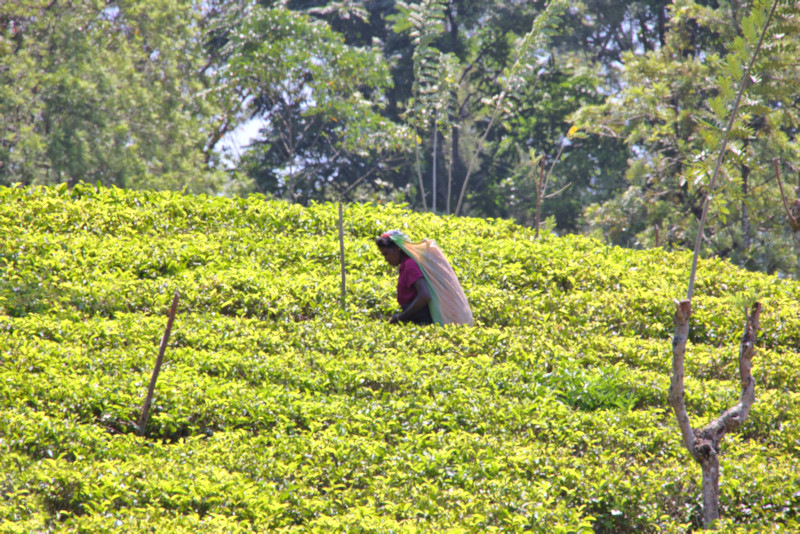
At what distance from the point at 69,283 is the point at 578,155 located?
58.4 feet

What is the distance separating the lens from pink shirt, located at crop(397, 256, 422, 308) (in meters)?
6.41

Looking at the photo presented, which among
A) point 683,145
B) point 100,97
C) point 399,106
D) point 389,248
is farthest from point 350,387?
point 399,106

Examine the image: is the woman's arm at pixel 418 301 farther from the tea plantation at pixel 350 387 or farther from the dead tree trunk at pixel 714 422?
the dead tree trunk at pixel 714 422

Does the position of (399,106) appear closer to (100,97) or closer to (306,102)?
(306,102)

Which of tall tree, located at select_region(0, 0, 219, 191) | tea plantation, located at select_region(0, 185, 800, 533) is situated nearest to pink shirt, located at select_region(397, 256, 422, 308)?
tea plantation, located at select_region(0, 185, 800, 533)

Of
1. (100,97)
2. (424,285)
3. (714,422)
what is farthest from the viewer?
(100,97)

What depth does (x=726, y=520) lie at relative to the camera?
11.8 ft

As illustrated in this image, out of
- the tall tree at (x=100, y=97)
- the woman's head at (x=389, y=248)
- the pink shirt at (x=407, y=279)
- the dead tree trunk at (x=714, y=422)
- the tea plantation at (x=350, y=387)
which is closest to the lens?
the dead tree trunk at (x=714, y=422)

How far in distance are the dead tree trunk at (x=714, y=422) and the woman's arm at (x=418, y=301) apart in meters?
3.14

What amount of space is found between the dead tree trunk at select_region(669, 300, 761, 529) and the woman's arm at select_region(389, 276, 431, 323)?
3139mm

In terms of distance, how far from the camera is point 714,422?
3.59m

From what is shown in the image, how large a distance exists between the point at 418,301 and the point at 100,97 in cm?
1332

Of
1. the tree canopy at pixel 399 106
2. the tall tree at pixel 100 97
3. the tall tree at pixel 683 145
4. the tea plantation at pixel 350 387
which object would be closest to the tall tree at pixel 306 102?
the tree canopy at pixel 399 106

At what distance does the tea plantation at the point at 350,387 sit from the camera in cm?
368
